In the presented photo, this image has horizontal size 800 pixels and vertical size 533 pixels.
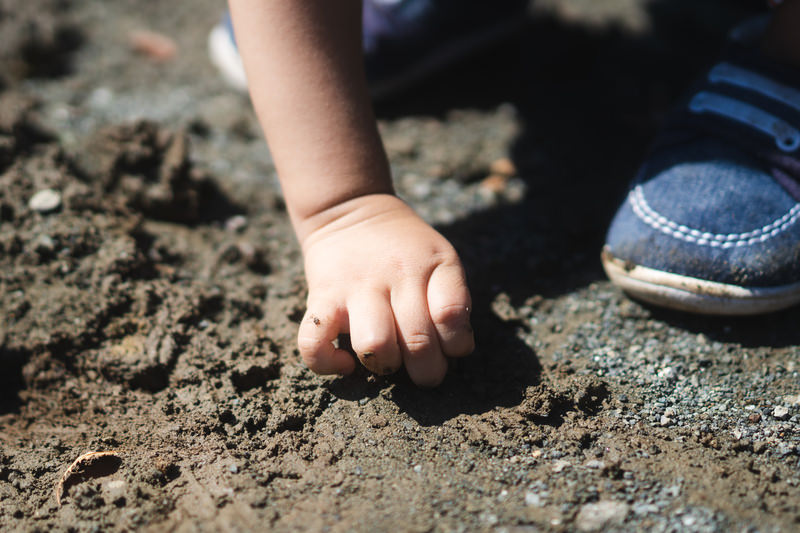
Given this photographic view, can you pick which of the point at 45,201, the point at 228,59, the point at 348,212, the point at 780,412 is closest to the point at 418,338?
the point at 348,212

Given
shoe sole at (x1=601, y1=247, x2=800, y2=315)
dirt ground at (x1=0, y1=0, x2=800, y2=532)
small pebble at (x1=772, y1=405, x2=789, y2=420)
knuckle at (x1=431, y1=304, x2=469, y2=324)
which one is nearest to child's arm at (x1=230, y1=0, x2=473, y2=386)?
knuckle at (x1=431, y1=304, x2=469, y2=324)

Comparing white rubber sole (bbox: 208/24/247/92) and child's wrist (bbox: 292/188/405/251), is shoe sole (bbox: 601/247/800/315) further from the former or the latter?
white rubber sole (bbox: 208/24/247/92)

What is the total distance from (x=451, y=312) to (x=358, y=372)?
9.6 inches

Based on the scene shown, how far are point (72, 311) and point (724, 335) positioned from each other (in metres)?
1.42

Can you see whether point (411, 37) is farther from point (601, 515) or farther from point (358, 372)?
point (601, 515)

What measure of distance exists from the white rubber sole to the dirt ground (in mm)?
107

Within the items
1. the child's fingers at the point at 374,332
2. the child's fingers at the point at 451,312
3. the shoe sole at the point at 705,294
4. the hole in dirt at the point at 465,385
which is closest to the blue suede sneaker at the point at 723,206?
the shoe sole at the point at 705,294

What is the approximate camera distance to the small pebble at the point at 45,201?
5.22 feet

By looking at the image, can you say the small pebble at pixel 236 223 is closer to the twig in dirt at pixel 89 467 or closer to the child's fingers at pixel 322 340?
the child's fingers at pixel 322 340

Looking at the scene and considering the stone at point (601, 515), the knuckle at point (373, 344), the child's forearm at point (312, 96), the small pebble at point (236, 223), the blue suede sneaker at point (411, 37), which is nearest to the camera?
the stone at point (601, 515)

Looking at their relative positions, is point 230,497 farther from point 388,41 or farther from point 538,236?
point 388,41

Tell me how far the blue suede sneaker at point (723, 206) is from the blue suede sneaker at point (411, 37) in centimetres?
91

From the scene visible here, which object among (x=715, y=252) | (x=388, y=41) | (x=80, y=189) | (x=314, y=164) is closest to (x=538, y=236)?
(x=715, y=252)

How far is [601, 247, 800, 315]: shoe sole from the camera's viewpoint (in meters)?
1.34
